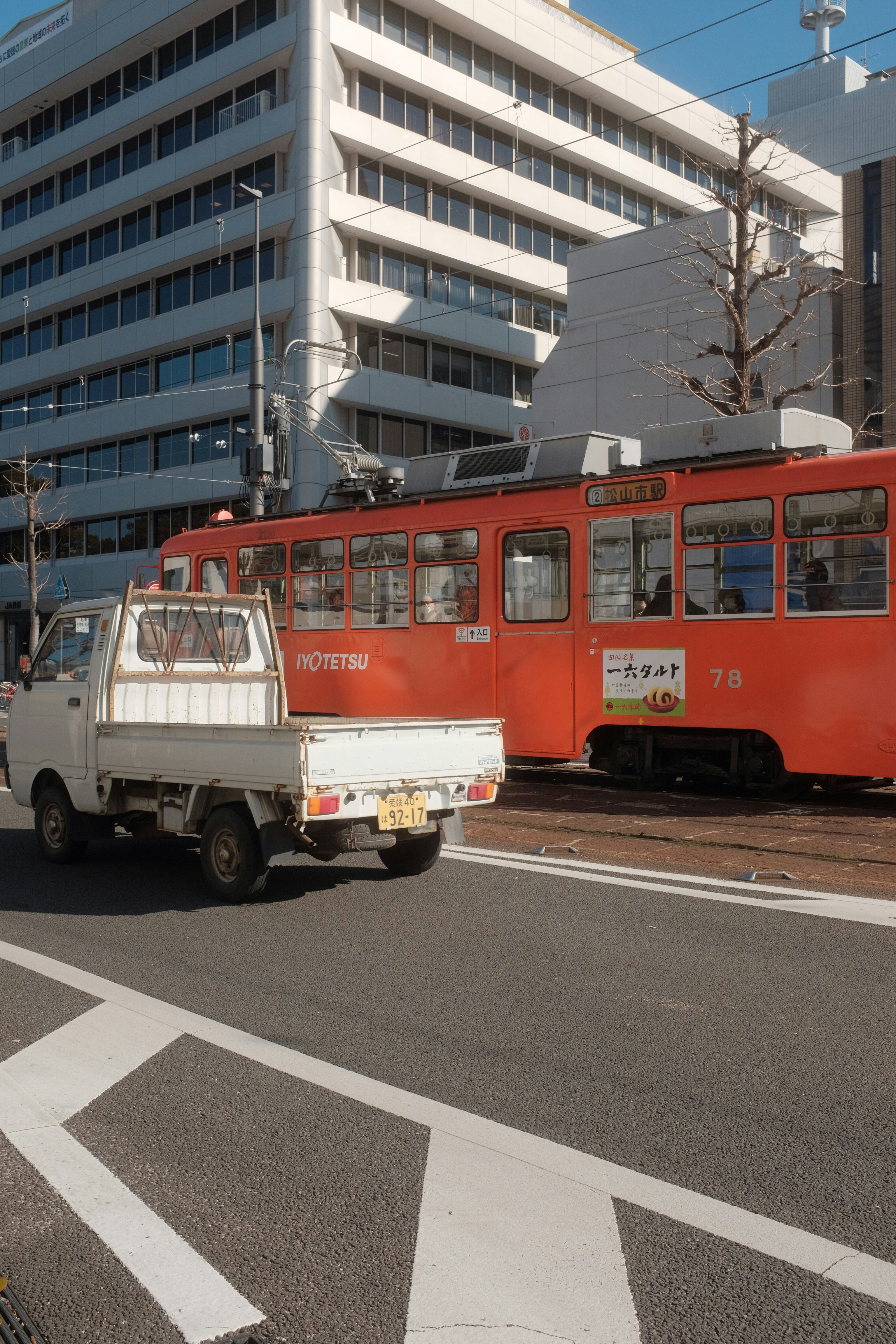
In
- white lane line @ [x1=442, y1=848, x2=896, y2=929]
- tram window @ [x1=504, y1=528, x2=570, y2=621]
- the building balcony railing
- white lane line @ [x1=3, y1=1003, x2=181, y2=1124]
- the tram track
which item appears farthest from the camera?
the building balcony railing

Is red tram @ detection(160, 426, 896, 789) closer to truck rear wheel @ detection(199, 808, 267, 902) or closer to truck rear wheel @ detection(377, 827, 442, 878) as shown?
truck rear wheel @ detection(377, 827, 442, 878)

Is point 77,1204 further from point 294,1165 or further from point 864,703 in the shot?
point 864,703

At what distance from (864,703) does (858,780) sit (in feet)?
6.92

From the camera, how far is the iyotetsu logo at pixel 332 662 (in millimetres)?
15516

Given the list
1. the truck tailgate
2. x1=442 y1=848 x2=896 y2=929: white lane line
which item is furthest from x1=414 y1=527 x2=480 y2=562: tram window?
the truck tailgate

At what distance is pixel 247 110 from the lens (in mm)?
36812

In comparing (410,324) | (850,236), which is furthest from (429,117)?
(850,236)

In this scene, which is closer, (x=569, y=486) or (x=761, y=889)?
(x=761, y=889)

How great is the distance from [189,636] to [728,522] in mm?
5532

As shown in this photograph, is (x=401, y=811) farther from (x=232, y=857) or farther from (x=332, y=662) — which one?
(x=332, y=662)

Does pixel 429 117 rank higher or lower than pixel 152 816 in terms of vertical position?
higher

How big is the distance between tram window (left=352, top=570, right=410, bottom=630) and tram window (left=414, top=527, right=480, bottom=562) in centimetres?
38

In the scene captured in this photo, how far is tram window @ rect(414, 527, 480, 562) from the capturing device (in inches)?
556

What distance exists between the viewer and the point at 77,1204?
349 cm
